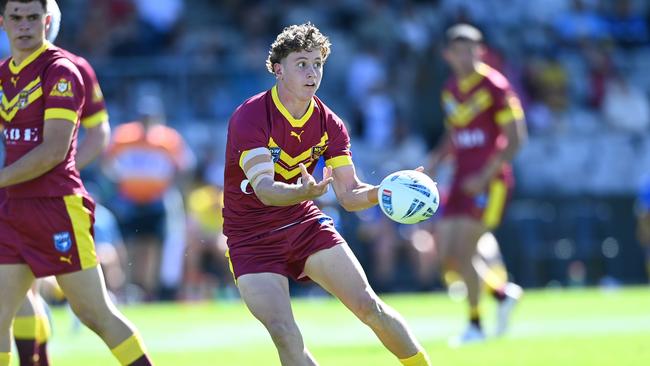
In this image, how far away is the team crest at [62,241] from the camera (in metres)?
7.56

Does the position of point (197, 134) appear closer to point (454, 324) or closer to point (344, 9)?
point (344, 9)

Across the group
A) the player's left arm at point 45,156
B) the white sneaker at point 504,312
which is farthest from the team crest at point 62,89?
the white sneaker at point 504,312

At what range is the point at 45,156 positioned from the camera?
24.4 feet

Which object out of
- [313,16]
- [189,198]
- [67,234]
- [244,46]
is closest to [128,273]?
[189,198]

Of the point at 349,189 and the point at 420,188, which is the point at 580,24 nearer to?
the point at 349,189

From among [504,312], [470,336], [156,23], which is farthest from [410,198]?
[156,23]

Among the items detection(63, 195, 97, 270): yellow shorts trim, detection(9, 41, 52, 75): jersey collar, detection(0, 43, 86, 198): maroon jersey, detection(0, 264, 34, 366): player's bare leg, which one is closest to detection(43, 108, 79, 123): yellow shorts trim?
detection(0, 43, 86, 198): maroon jersey

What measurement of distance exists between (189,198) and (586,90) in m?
7.82

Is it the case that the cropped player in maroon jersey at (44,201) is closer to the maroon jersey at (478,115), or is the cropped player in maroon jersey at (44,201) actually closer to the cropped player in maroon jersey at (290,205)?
the cropped player in maroon jersey at (290,205)

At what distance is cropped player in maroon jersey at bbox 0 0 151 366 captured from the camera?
7531mm

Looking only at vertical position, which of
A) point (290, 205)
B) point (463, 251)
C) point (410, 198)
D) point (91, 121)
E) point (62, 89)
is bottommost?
point (463, 251)

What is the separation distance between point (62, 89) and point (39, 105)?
17 centimetres

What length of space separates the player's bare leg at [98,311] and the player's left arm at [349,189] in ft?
4.79

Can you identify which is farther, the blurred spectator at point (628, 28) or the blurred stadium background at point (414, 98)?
the blurred spectator at point (628, 28)
